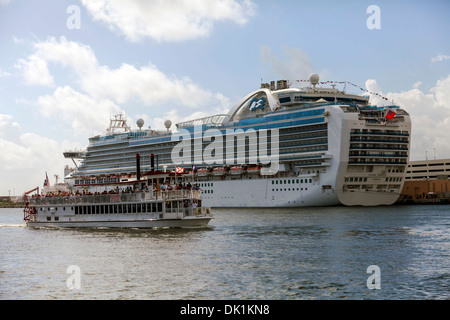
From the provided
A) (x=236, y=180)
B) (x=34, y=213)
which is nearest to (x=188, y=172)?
(x=236, y=180)

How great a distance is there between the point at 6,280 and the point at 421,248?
25480 mm

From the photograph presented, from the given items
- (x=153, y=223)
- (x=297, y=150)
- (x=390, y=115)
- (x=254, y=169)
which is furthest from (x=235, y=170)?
(x=153, y=223)

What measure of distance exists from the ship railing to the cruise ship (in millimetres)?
19564

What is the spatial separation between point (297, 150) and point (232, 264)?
71942mm

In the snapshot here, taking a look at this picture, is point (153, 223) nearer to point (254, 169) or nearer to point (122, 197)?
point (122, 197)

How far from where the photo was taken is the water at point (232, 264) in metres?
26.8

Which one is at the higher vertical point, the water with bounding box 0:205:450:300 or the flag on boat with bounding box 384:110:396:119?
the flag on boat with bounding box 384:110:396:119

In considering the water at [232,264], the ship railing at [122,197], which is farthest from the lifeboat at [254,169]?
the water at [232,264]

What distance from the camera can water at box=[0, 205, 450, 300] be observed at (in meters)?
26.8

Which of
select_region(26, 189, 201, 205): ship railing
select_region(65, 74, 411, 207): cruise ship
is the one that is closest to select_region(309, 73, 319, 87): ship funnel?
select_region(65, 74, 411, 207): cruise ship

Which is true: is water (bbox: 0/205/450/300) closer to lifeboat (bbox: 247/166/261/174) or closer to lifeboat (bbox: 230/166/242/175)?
lifeboat (bbox: 247/166/261/174)

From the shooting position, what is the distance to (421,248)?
1544 inches
